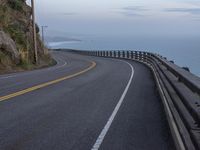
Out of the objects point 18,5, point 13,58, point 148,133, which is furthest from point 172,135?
point 18,5

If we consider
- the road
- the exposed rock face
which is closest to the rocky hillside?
the exposed rock face

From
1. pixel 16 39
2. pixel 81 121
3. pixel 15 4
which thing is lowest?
pixel 16 39

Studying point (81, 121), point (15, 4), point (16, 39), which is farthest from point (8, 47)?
point (81, 121)

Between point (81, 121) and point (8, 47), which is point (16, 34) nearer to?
point (8, 47)

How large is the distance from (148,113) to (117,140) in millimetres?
3776

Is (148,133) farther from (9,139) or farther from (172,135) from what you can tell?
(9,139)

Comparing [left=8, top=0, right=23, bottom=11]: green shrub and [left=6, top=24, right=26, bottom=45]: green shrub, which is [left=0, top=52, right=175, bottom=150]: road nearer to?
[left=6, top=24, right=26, bottom=45]: green shrub

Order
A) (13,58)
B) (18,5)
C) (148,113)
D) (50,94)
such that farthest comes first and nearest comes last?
1. (18,5)
2. (13,58)
3. (50,94)
4. (148,113)

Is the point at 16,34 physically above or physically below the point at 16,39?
above

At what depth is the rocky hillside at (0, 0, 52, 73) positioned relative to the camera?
3634 cm

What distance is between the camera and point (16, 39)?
4216 cm

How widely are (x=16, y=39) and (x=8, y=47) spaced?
18.7ft

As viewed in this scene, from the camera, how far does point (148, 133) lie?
995 centimetres

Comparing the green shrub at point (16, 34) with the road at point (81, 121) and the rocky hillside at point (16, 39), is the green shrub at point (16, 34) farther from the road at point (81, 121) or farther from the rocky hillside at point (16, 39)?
the road at point (81, 121)
